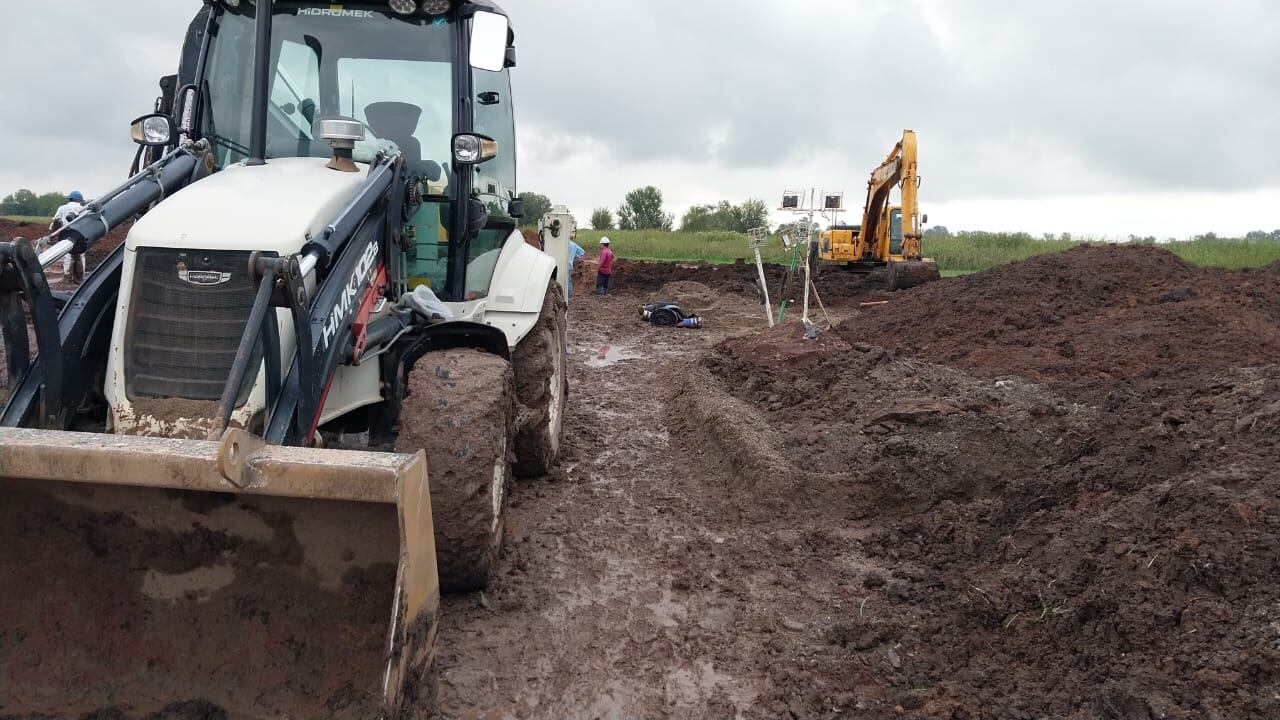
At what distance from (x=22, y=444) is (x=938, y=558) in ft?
14.1

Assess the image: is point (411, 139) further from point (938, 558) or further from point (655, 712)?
point (938, 558)

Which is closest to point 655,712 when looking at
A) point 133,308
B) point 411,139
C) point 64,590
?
point 64,590

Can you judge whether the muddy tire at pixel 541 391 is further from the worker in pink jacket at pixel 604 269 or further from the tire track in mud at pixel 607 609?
the worker in pink jacket at pixel 604 269

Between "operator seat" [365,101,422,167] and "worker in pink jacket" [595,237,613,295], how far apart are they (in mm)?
15470

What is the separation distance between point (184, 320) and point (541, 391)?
2264mm

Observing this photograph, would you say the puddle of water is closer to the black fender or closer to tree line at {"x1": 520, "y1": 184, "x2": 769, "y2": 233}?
the black fender

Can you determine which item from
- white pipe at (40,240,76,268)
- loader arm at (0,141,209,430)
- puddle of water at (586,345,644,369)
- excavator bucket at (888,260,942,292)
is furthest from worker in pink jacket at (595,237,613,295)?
A: white pipe at (40,240,76,268)

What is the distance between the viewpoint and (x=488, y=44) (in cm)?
434

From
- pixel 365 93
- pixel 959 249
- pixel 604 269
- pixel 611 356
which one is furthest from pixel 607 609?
pixel 959 249

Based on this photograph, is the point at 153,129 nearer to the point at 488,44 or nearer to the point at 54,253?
the point at 54,253

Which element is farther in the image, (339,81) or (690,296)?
(690,296)

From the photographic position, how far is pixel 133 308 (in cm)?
351

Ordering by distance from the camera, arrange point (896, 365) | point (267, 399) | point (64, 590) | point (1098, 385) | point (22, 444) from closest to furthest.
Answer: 1. point (22, 444)
2. point (64, 590)
3. point (267, 399)
4. point (1098, 385)
5. point (896, 365)

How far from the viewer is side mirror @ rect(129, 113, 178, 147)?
14.3ft
